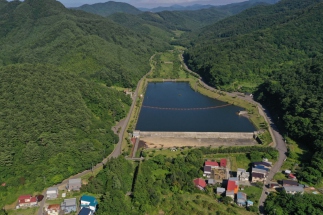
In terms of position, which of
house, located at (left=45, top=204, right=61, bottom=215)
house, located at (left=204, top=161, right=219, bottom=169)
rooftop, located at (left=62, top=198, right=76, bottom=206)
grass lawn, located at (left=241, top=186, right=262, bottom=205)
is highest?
house, located at (left=204, top=161, right=219, bottom=169)

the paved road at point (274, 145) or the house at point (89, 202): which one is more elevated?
the paved road at point (274, 145)

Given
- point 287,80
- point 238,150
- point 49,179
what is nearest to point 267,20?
point 287,80

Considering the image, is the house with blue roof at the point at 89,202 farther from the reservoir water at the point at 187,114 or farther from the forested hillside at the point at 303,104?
the forested hillside at the point at 303,104

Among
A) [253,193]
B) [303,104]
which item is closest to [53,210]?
[253,193]

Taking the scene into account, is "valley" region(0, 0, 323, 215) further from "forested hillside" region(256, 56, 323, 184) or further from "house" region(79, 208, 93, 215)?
"house" region(79, 208, 93, 215)

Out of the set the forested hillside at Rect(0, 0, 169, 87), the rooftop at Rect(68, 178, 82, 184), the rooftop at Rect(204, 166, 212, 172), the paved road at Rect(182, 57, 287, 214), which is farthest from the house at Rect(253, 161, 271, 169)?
the forested hillside at Rect(0, 0, 169, 87)

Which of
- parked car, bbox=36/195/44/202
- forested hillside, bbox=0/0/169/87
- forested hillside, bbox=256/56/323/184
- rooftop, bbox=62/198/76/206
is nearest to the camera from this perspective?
rooftop, bbox=62/198/76/206

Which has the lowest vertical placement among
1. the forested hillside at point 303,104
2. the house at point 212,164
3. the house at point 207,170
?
the house at point 207,170

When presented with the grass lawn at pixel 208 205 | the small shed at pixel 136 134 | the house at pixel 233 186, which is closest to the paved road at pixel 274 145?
the grass lawn at pixel 208 205
